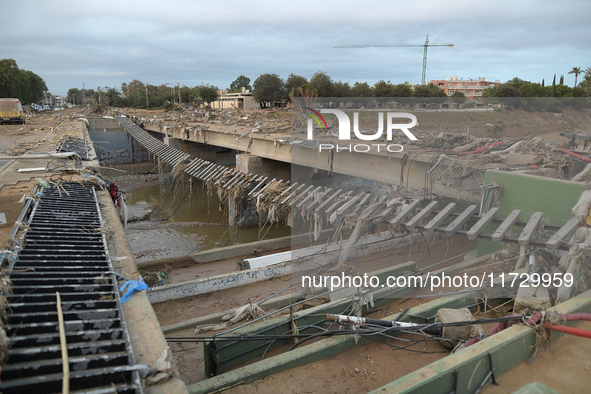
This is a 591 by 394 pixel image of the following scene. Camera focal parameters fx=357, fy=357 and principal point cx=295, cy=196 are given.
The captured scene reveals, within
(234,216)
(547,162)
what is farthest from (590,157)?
(234,216)

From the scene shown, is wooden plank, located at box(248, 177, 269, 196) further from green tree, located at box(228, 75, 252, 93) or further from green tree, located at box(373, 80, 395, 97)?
green tree, located at box(228, 75, 252, 93)

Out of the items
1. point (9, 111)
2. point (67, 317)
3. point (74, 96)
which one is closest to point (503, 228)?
point (67, 317)

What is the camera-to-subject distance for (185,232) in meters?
19.5

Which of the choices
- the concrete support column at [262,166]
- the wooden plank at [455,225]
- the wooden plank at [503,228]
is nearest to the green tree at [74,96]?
the concrete support column at [262,166]

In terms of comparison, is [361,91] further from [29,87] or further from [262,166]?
[29,87]

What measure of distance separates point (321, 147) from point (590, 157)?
901 cm

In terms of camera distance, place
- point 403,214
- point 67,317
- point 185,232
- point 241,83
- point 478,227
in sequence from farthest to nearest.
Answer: point 241,83 → point 185,232 → point 403,214 → point 478,227 → point 67,317

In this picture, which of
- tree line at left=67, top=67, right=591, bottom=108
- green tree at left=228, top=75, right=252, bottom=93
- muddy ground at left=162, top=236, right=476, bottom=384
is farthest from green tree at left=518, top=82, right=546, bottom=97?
green tree at left=228, top=75, right=252, bottom=93

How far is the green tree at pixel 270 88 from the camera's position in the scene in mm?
49719

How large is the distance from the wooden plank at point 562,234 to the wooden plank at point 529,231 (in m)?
0.40

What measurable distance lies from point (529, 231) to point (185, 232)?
53.2 feet

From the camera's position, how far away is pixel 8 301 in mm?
3865

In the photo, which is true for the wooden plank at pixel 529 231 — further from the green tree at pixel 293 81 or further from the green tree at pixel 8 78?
the green tree at pixel 8 78

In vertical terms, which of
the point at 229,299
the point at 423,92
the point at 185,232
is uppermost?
the point at 423,92
